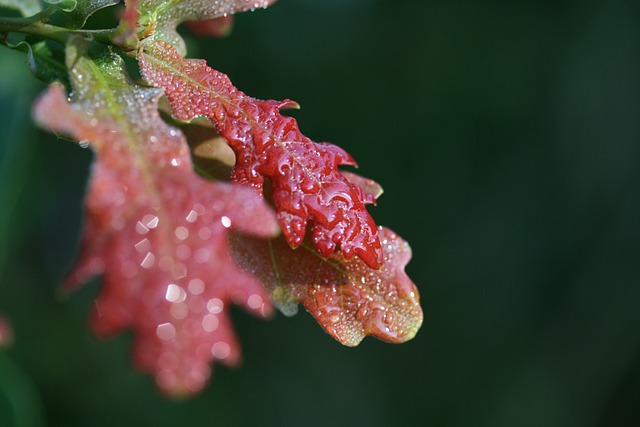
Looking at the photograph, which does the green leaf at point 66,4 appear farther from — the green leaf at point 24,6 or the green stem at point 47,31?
the green leaf at point 24,6

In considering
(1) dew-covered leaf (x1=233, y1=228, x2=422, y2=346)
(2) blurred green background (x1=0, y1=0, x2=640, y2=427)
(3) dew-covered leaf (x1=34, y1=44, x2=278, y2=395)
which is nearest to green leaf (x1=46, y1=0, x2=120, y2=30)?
(3) dew-covered leaf (x1=34, y1=44, x2=278, y2=395)

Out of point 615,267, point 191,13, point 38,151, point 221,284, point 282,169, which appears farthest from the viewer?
point 615,267

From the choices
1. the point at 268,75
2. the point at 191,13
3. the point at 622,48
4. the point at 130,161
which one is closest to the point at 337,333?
the point at 130,161

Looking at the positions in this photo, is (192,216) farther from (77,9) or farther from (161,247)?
(77,9)

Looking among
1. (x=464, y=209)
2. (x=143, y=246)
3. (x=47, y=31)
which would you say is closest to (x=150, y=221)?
(x=143, y=246)

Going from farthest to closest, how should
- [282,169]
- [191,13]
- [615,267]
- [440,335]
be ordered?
[440,335] < [615,267] < [191,13] < [282,169]

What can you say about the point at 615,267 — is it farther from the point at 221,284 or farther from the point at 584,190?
the point at 221,284

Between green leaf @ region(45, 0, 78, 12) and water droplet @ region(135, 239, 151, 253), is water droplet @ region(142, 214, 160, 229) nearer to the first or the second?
water droplet @ region(135, 239, 151, 253)
